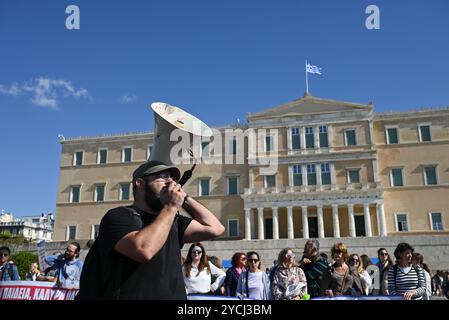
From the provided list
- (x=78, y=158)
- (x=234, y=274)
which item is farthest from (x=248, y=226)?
(x=234, y=274)

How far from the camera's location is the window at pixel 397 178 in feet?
103

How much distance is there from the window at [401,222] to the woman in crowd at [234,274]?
27.0 meters

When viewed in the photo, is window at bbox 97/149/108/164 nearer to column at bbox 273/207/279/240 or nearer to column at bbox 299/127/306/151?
column at bbox 273/207/279/240

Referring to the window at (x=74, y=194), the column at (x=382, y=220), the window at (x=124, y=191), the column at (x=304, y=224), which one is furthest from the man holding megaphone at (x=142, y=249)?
the window at (x=74, y=194)

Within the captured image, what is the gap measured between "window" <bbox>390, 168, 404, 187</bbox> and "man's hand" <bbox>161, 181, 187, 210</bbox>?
32.3 m

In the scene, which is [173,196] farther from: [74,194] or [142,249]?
[74,194]

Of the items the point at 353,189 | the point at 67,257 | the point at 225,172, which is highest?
the point at 225,172

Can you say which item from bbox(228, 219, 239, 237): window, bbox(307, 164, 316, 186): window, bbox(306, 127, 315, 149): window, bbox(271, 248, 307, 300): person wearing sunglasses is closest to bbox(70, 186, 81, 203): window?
bbox(228, 219, 239, 237): window

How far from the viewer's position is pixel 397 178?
31.5 m

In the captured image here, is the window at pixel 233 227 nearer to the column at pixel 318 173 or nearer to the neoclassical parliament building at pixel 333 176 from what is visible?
the neoclassical parliament building at pixel 333 176

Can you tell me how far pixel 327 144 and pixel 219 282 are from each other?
1100 inches
